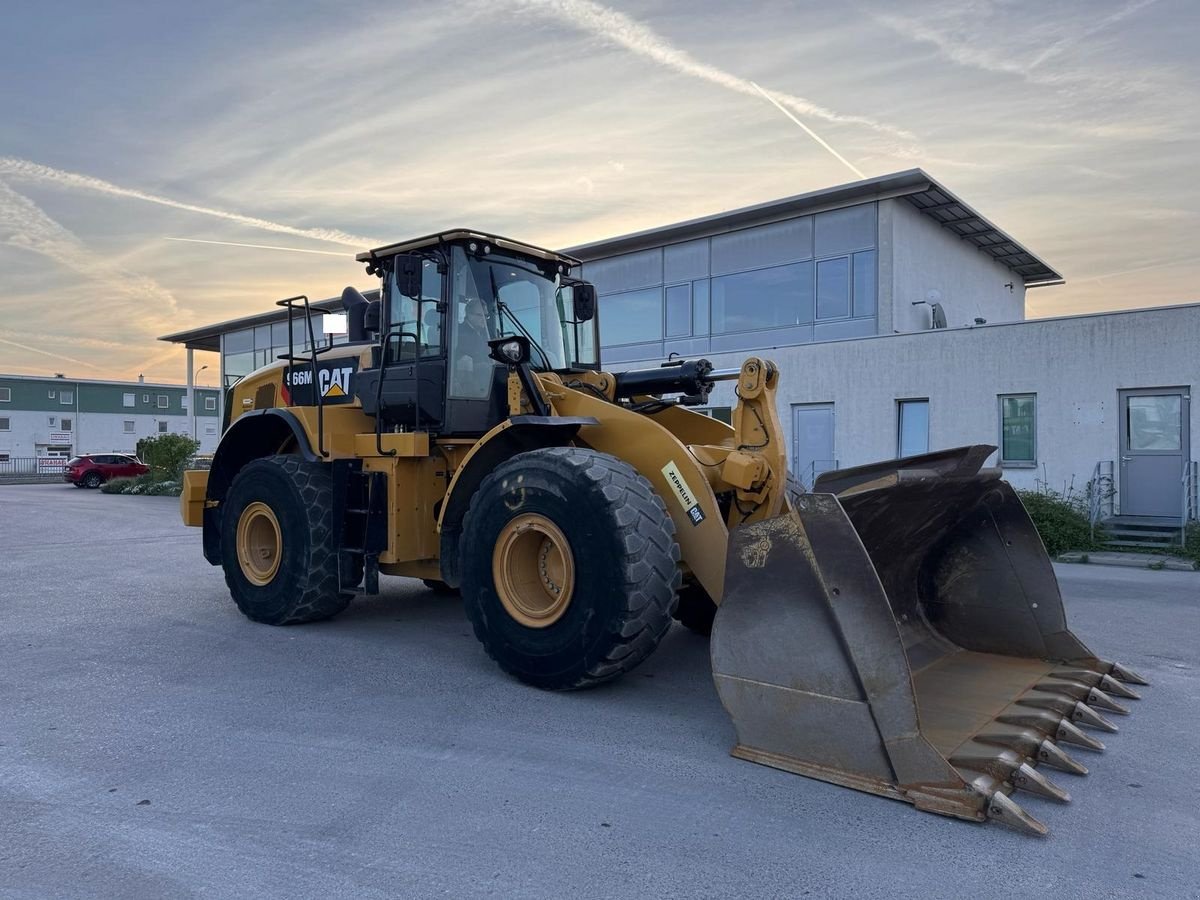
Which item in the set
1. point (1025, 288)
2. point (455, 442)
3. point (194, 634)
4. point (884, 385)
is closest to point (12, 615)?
point (194, 634)

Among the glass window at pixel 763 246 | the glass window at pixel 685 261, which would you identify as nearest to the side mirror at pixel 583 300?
the glass window at pixel 763 246

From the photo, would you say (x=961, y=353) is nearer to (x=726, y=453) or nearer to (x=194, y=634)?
(x=726, y=453)

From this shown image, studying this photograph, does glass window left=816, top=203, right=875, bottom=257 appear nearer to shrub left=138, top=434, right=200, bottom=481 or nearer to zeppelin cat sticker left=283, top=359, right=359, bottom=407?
zeppelin cat sticker left=283, top=359, right=359, bottom=407

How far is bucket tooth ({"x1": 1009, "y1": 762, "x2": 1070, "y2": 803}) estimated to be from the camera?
371 cm

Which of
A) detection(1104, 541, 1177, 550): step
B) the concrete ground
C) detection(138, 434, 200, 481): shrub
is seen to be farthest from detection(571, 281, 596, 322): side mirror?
detection(138, 434, 200, 481): shrub

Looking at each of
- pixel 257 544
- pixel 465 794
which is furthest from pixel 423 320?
pixel 465 794

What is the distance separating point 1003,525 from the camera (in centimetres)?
557

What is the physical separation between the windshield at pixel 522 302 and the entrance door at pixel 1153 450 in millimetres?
11461

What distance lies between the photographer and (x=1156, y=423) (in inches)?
574

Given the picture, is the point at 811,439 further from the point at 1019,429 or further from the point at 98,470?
the point at 98,470

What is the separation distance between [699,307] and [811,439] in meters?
4.68

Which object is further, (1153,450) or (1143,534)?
(1153,450)

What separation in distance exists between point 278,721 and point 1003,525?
174 inches

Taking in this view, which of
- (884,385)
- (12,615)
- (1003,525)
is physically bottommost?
(12,615)
